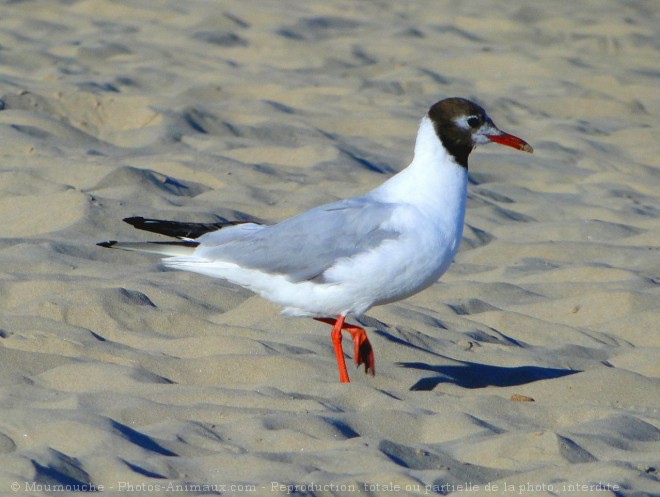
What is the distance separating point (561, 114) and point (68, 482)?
22.5 ft

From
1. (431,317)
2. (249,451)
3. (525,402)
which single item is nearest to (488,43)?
(431,317)

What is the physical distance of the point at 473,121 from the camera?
4977mm

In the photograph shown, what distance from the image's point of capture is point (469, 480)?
3.52 meters

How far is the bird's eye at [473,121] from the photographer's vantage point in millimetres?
4973

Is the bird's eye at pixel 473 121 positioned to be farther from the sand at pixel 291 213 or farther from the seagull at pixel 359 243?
the sand at pixel 291 213

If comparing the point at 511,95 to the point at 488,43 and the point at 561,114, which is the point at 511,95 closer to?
the point at 561,114

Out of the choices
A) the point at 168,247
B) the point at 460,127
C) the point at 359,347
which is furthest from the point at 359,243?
the point at 168,247

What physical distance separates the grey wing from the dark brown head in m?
0.43

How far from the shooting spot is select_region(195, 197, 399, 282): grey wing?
466cm

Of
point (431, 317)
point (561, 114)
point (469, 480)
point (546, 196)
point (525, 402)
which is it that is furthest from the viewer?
point (561, 114)

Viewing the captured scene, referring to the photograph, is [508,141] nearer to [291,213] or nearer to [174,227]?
[174,227]

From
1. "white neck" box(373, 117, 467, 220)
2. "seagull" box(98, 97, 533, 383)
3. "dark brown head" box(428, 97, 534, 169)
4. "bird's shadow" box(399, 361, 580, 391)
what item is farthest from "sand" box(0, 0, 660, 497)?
"dark brown head" box(428, 97, 534, 169)

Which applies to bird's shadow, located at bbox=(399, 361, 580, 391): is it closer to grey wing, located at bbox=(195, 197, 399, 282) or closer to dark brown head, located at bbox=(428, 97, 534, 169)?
grey wing, located at bbox=(195, 197, 399, 282)

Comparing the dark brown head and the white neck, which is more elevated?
the dark brown head
